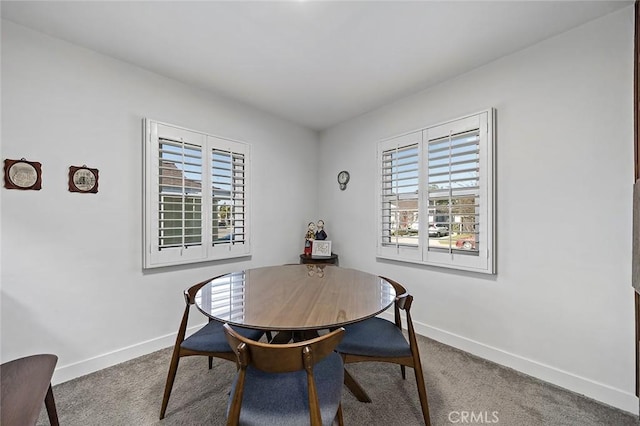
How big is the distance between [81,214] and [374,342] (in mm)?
2306

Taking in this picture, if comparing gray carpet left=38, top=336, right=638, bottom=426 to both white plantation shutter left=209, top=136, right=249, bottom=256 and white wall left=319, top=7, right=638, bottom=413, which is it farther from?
white plantation shutter left=209, top=136, right=249, bottom=256

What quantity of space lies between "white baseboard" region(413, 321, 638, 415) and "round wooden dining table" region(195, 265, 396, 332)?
3.59 ft

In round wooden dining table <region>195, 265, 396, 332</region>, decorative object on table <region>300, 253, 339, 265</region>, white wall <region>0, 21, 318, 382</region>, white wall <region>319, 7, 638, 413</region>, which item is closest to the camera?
round wooden dining table <region>195, 265, 396, 332</region>

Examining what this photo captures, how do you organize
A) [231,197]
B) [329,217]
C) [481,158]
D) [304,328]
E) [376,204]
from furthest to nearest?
[329,217]
[376,204]
[231,197]
[481,158]
[304,328]

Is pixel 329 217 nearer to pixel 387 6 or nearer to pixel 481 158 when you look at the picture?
pixel 481 158

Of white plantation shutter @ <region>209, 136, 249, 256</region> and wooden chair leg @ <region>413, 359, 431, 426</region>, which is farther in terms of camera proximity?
white plantation shutter @ <region>209, 136, 249, 256</region>

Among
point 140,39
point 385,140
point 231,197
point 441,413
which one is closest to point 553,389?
point 441,413

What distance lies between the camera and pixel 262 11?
5.31ft

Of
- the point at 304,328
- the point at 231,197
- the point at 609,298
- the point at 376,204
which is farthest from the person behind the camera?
the point at 376,204

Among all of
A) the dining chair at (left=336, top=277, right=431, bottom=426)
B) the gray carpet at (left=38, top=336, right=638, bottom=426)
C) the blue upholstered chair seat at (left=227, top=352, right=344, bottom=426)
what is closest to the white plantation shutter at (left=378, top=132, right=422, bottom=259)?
the gray carpet at (left=38, top=336, right=638, bottom=426)

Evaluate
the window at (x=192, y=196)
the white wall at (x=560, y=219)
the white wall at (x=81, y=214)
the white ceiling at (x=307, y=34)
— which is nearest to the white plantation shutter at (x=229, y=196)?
the window at (x=192, y=196)

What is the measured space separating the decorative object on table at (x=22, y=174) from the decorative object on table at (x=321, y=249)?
250cm

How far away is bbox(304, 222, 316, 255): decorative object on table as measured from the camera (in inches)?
134

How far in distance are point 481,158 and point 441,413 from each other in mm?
1898
